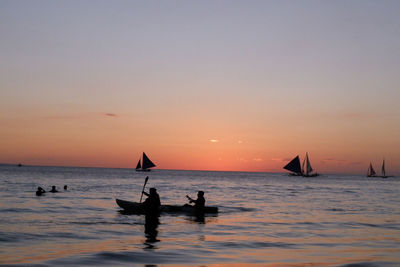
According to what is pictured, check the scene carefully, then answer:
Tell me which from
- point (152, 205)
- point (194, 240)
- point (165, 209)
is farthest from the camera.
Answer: point (165, 209)

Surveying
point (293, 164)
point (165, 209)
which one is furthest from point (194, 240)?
point (293, 164)

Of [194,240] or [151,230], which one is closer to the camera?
[194,240]

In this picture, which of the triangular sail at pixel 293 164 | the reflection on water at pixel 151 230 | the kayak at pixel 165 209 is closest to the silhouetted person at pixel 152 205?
the reflection on water at pixel 151 230

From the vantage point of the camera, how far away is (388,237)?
21.3 meters

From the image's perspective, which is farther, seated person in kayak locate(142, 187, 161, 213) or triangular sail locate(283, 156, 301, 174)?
triangular sail locate(283, 156, 301, 174)

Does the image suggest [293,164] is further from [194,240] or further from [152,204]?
[194,240]

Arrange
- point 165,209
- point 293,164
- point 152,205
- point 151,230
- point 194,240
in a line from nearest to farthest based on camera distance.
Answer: point 194,240, point 151,230, point 152,205, point 165,209, point 293,164

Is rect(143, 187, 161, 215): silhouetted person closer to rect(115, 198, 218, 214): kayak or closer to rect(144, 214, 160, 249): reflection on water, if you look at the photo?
rect(144, 214, 160, 249): reflection on water

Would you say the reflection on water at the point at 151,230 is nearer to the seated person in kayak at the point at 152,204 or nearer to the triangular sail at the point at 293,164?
the seated person in kayak at the point at 152,204

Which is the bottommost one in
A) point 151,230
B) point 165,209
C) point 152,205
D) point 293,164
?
point 151,230

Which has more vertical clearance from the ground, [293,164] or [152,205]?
[293,164]

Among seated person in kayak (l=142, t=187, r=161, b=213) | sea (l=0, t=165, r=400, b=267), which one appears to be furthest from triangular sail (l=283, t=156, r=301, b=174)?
seated person in kayak (l=142, t=187, r=161, b=213)

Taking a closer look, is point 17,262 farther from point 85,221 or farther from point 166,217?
point 166,217

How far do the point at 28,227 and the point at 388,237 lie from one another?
1841 cm
